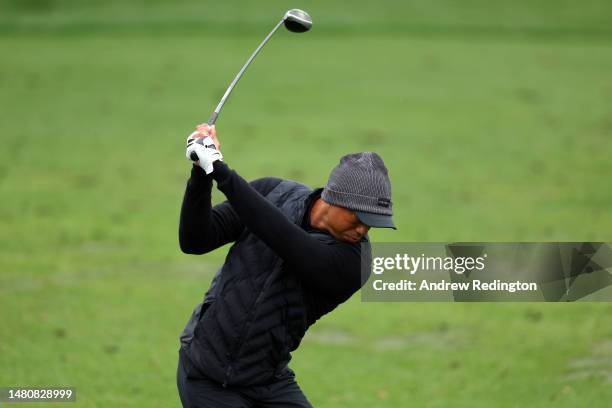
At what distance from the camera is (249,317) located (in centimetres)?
511

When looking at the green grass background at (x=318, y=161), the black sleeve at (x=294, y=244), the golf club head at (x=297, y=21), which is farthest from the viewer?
the green grass background at (x=318, y=161)

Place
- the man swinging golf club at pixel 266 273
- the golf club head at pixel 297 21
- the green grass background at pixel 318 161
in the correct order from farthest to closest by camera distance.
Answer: the green grass background at pixel 318 161, the golf club head at pixel 297 21, the man swinging golf club at pixel 266 273

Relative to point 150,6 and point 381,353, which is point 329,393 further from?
point 150,6

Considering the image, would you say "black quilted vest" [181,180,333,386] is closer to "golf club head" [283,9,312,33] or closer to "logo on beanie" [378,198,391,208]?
"logo on beanie" [378,198,391,208]

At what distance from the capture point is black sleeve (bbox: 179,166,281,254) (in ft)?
16.7

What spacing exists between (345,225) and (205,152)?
0.80 m

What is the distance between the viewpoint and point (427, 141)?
2002 centimetres

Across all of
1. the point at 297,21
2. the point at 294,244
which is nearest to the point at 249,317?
the point at 294,244

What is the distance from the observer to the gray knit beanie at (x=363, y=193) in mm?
5066

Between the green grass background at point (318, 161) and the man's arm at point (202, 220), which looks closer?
the man's arm at point (202, 220)

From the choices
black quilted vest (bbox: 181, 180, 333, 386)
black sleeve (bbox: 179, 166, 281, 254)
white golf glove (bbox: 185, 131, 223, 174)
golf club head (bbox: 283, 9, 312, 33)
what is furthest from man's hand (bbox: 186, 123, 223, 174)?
golf club head (bbox: 283, 9, 312, 33)

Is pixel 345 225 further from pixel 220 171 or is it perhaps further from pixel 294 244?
pixel 220 171

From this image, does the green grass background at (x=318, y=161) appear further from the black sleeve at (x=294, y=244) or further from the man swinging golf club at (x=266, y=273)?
the black sleeve at (x=294, y=244)

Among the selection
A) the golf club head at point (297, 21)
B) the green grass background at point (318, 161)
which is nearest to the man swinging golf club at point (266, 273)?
the golf club head at point (297, 21)
